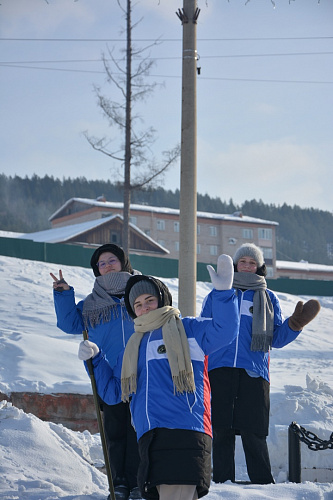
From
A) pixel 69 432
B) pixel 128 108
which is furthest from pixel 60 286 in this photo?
pixel 128 108

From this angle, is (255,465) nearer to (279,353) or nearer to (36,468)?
(36,468)

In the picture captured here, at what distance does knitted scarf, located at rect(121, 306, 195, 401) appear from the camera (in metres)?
3.41

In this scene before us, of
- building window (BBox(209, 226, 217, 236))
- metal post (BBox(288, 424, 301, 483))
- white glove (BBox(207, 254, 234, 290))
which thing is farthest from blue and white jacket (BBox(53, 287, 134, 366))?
building window (BBox(209, 226, 217, 236))

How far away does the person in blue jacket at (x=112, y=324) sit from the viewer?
4.38 m

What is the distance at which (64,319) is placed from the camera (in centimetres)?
469

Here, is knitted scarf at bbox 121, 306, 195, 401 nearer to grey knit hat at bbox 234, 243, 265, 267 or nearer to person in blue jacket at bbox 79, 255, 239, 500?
person in blue jacket at bbox 79, 255, 239, 500

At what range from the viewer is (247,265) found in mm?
5160

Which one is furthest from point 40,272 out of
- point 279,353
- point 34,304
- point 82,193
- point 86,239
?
point 82,193

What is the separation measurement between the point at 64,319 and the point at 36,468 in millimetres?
974

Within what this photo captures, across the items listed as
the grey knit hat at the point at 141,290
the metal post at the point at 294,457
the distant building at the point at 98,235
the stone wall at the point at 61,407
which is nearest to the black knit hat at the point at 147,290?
the grey knit hat at the point at 141,290

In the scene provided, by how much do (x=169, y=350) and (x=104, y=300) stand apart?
1254 mm

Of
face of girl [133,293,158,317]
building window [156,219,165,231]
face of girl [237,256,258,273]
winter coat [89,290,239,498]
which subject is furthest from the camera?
building window [156,219,165,231]

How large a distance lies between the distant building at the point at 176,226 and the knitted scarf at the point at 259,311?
52.5m

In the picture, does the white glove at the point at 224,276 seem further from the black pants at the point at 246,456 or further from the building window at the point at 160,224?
the building window at the point at 160,224
